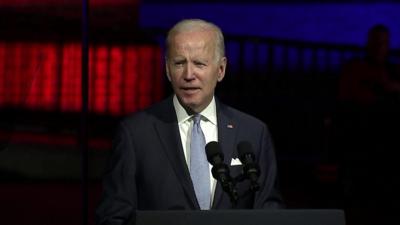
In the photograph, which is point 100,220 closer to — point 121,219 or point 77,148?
point 121,219

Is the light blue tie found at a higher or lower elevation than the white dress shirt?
lower

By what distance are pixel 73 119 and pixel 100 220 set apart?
5108mm

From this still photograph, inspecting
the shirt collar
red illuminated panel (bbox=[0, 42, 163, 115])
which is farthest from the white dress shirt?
red illuminated panel (bbox=[0, 42, 163, 115])

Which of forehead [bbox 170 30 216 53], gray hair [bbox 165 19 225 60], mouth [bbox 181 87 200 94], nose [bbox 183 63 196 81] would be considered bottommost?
mouth [bbox 181 87 200 94]

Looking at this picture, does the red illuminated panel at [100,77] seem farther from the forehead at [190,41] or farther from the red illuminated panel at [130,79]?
the forehead at [190,41]

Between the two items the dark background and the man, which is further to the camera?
the dark background

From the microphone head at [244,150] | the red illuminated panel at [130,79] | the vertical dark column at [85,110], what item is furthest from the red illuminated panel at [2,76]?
the microphone head at [244,150]

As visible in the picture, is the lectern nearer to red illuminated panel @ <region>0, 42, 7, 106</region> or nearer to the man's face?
the man's face

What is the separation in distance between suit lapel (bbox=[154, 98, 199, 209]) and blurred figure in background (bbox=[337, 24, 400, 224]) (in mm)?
3505

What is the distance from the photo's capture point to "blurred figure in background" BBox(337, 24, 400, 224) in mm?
6156

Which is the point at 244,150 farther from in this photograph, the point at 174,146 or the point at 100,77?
the point at 100,77

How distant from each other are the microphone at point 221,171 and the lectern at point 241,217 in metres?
0.14

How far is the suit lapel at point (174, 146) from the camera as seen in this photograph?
2654 millimetres

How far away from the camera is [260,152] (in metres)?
2.80
